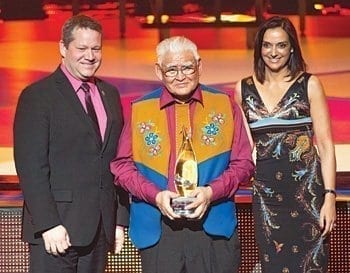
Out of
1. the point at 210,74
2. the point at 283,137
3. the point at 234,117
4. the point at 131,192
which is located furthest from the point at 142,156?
the point at 210,74

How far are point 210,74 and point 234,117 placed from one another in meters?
3.09

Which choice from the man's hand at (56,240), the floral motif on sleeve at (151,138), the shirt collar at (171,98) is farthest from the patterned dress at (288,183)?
the man's hand at (56,240)

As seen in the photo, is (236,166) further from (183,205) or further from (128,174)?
(128,174)

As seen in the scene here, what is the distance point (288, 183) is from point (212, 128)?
45 centimetres

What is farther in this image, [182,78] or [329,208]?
[329,208]

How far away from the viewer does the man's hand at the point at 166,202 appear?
2.98 m

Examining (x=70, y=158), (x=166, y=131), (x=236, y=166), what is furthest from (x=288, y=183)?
(x=70, y=158)

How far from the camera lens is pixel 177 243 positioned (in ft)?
10.2

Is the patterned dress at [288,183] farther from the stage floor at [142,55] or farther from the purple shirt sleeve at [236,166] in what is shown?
the stage floor at [142,55]

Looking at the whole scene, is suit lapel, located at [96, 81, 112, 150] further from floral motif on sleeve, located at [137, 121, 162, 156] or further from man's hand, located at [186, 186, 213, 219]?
man's hand, located at [186, 186, 213, 219]

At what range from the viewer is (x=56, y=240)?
309cm

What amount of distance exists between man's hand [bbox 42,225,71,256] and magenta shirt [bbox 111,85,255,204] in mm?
255

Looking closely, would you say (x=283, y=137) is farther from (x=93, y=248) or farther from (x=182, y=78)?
(x=93, y=248)

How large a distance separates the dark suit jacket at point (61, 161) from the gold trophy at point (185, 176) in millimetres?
287
